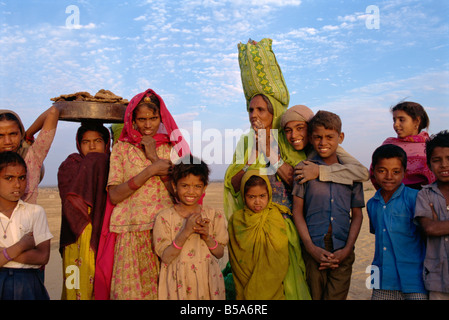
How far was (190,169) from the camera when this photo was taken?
11.4ft

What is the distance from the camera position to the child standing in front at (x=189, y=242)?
130 inches

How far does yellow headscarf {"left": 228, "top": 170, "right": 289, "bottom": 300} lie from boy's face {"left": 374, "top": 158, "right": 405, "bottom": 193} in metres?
1.02

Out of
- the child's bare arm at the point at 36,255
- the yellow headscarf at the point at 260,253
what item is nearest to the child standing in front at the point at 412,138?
the yellow headscarf at the point at 260,253

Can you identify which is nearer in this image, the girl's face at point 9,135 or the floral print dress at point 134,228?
the floral print dress at point 134,228

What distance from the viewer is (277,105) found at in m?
4.26

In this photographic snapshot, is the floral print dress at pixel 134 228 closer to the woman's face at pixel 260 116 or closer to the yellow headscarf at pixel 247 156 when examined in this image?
the yellow headscarf at pixel 247 156

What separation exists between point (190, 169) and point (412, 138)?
2628mm

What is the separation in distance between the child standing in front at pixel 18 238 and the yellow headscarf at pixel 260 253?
1.80 metres

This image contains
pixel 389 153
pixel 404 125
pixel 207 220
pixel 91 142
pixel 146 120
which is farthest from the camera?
pixel 404 125

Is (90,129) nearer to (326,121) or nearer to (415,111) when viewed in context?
(326,121)

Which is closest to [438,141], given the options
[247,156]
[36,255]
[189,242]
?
[247,156]
